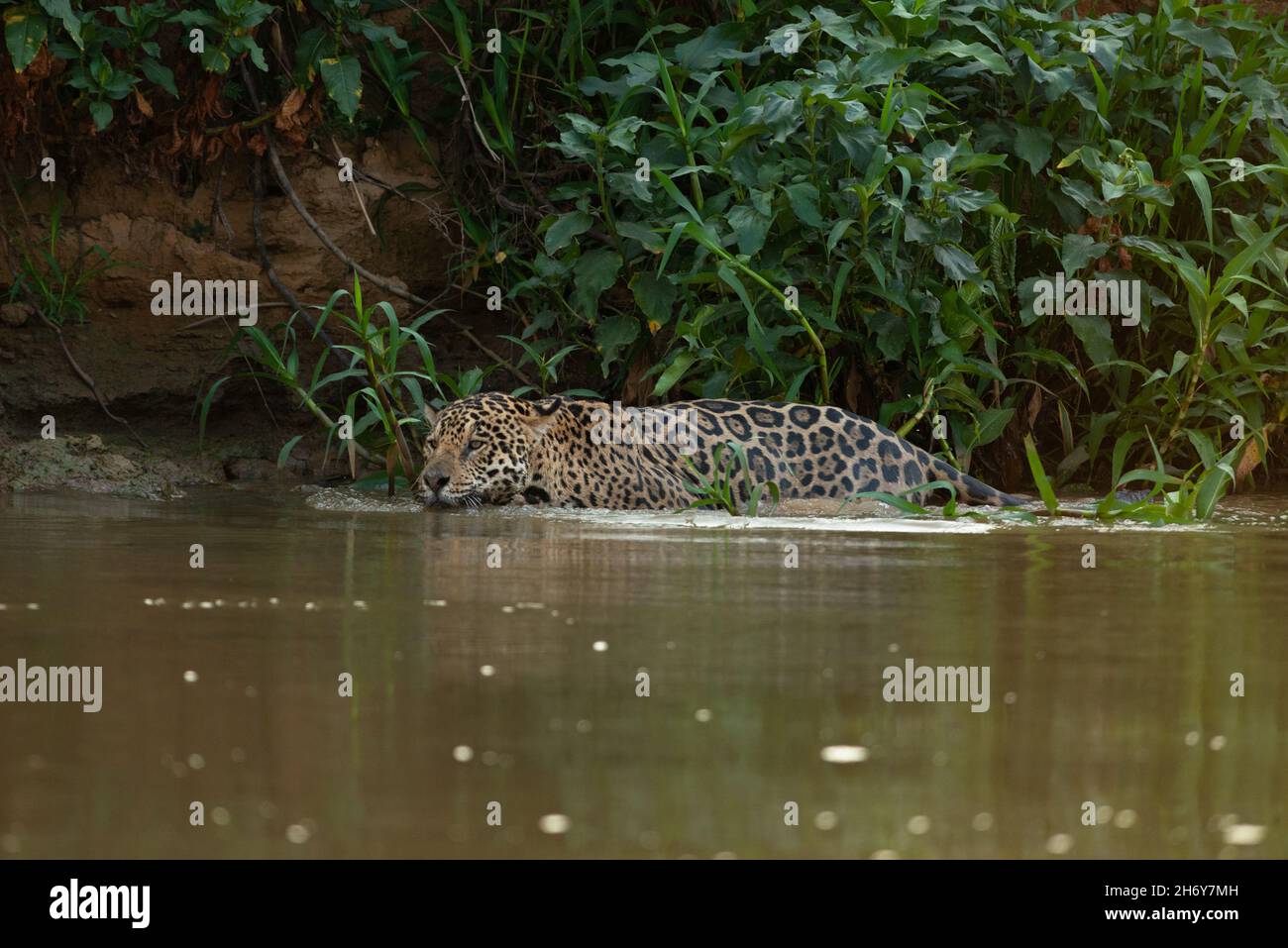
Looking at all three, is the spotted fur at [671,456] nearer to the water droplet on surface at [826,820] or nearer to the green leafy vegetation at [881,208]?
the green leafy vegetation at [881,208]

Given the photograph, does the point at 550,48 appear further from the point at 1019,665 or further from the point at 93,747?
the point at 93,747

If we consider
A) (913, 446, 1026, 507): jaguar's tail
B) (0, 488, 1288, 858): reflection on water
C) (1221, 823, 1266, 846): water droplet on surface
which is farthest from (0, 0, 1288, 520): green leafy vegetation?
(1221, 823, 1266, 846): water droplet on surface

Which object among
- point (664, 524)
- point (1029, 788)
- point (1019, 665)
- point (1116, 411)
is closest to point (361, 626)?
point (1019, 665)

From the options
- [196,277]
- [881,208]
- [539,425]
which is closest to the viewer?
[539,425]

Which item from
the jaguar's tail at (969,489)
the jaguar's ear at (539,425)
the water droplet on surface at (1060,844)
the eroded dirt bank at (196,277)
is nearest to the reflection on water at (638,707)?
the water droplet on surface at (1060,844)

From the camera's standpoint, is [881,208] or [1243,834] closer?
[1243,834]

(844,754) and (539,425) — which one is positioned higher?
(539,425)

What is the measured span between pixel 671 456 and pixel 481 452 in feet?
2.64

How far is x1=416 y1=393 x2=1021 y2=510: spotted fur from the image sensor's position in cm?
692

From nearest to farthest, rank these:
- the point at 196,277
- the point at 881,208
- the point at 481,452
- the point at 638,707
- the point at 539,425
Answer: the point at 638,707
the point at 481,452
the point at 539,425
the point at 881,208
the point at 196,277

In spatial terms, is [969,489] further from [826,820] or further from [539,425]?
[826,820]

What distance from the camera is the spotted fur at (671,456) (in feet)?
22.7

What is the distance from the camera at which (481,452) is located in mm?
6859

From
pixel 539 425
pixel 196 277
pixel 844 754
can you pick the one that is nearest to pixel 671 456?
pixel 539 425
